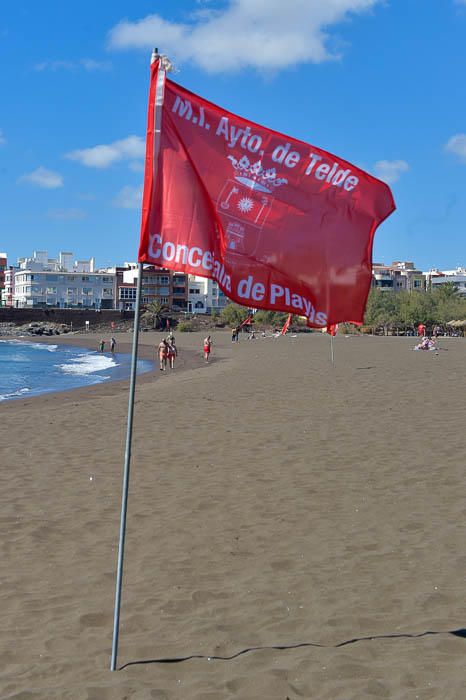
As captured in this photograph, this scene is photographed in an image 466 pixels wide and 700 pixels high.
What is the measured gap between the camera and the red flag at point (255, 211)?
18.2 feet

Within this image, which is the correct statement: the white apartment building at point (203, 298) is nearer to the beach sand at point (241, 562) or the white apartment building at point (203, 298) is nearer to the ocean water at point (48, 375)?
the ocean water at point (48, 375)

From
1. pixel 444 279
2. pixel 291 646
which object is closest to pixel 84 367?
pixel 291 646

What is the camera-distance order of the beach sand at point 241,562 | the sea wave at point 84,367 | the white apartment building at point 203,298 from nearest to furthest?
the beach sand at point 241,562
the sea wave at point 84,367
the white apartment building at point 203,298

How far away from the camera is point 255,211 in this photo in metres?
5.86

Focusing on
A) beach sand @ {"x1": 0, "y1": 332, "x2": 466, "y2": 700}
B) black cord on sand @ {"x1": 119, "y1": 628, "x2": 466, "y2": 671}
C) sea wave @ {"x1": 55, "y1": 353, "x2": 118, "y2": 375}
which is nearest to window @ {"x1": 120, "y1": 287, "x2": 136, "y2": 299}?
sea wave @ {"x1": 55, "y1": 353, "x2": 118, "y2": 375}

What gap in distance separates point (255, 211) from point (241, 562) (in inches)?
149

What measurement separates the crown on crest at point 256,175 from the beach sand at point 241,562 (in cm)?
360

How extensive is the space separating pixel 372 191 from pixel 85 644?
14.2 feet

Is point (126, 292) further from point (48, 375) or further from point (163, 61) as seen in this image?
point (163, 61)

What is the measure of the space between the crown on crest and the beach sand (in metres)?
3.60

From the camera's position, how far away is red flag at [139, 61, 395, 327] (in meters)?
5.54

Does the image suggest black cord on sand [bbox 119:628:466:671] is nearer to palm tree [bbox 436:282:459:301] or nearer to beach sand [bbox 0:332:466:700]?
beach sand [bbox 0:332:466:700]

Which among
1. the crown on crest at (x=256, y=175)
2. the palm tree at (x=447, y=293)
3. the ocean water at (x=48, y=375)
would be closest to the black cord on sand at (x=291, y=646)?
the crown on crest at (x=256, y=175)

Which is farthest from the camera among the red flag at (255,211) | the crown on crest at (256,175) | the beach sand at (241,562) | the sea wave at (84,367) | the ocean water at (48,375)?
the sea wave at (84,367)
